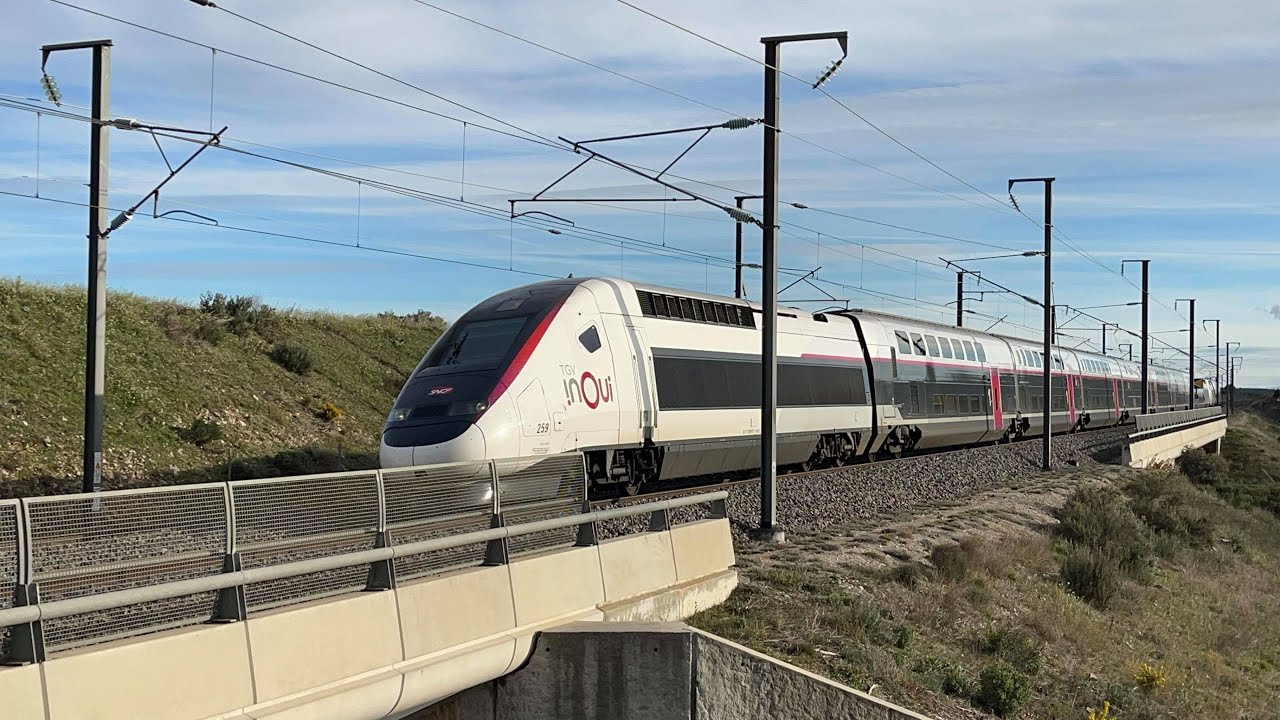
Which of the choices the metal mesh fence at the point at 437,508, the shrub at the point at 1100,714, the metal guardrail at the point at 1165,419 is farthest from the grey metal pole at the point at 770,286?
the metal guardrail at the point at 1165,419

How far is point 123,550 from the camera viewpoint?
7219 mm

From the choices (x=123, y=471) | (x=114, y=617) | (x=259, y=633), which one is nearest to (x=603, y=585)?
(x=259, y=633)

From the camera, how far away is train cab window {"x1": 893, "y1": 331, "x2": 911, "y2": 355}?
3222cm

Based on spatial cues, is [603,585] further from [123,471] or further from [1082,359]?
[1082,359]

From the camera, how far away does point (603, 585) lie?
11094 mm

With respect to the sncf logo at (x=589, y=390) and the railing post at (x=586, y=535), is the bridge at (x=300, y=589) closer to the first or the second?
the railing post at (x=586, y=535)

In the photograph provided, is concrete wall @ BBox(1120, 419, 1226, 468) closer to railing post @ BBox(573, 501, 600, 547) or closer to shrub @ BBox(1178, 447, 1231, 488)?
shrub @ BBox(1178, 447, 1231, 488)

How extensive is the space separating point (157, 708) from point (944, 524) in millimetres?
15936

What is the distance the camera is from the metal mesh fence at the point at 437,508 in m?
9.34

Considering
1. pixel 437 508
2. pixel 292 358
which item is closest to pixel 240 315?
pixel 292 358

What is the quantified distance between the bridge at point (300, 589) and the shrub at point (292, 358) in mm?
27528

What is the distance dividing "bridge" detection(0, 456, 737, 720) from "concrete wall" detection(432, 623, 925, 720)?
1.05 ft

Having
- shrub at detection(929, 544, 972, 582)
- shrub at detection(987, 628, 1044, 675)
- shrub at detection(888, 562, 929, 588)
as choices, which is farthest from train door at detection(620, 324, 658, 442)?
shrub at detection(987, 628, 1044, 675)

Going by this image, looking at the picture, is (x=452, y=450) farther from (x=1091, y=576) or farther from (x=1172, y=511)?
(x=1172, y=511)
